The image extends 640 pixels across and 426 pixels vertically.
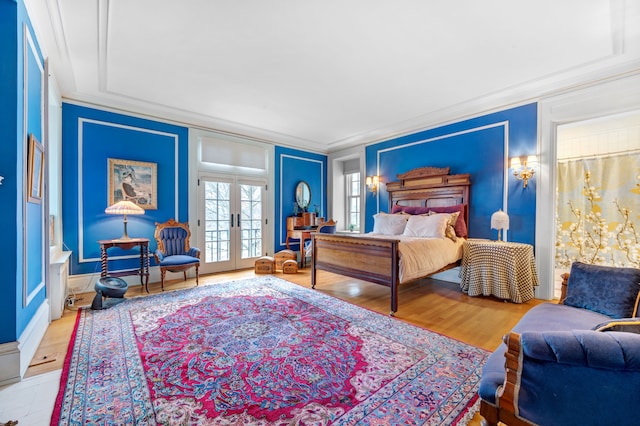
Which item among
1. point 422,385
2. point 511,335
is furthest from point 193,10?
point 422,385

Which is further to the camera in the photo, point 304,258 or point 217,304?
point 304,258

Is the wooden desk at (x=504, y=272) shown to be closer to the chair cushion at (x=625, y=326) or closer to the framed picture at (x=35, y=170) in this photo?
the chair cushion at (x=625, y=326)

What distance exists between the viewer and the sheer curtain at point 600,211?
3.92 m

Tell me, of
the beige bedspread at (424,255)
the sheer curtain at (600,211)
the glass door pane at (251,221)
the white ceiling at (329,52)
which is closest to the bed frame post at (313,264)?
the beige bedspread at (424,255)

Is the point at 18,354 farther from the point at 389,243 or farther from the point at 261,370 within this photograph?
the point at 389,243

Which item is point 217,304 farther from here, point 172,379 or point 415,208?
point 415,208

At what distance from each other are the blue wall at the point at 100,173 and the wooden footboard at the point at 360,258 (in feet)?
9.09

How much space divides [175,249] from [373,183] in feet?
13.1

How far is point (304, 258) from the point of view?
19.6 ft

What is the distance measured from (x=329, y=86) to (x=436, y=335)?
316 centimetres

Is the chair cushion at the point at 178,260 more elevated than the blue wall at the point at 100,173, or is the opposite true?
the blue wall at the point at 100,173

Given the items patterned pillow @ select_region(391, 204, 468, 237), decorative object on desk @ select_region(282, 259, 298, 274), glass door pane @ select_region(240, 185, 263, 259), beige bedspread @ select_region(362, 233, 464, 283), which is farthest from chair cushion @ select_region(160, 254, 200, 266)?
patterned pillow @ select_region(391, 204, 468, 237)

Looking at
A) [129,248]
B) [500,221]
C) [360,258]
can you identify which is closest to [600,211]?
[500,221]

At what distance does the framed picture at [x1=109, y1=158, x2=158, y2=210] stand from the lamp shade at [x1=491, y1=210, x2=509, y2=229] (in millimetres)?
5310
